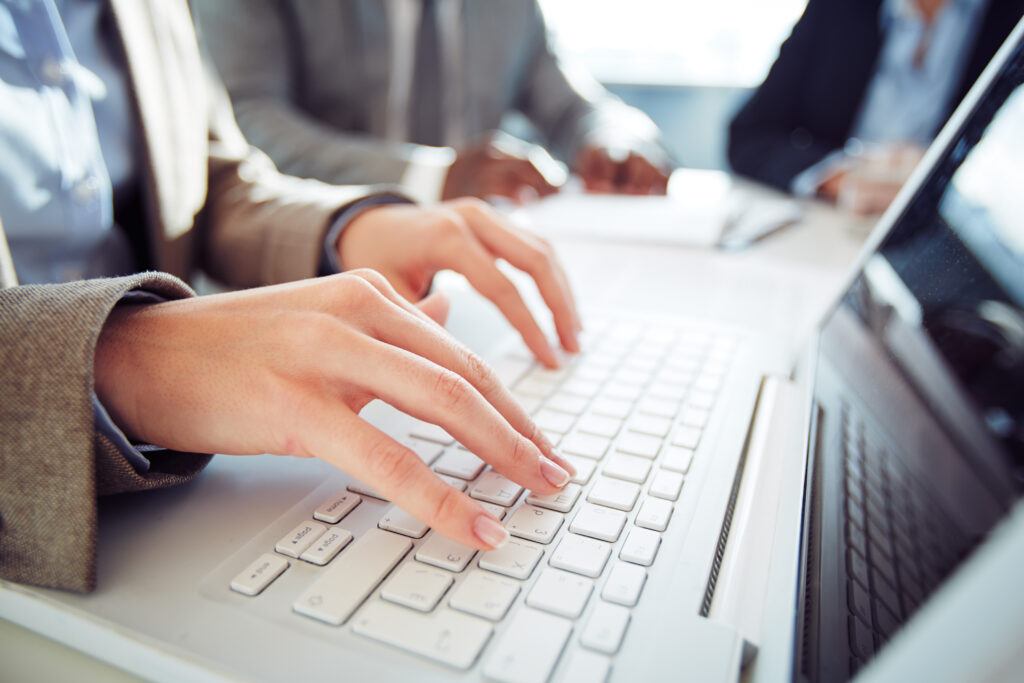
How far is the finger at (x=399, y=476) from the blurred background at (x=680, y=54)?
8.13 ft

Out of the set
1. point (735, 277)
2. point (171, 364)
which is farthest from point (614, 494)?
point (735, 277)

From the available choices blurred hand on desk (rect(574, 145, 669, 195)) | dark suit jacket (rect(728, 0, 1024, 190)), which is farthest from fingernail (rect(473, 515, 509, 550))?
dark suit jacket (rect(728, 0, 1024, 190))

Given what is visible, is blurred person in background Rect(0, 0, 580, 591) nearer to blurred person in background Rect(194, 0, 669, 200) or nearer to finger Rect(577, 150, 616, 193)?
blurred person in background Rect(194, 0, 669, 200)

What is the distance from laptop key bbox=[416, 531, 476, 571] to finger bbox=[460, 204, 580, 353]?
0.25m

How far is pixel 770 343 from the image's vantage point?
1.72 feet

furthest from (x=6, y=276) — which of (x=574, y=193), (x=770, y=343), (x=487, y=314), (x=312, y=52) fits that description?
(x=312, y=52)

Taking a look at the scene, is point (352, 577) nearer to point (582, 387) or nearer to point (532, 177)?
point (582, 387)

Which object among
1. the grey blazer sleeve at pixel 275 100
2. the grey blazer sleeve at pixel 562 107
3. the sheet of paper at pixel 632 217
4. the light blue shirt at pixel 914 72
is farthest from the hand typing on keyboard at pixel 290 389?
the light blue shirt at pixel 914 72

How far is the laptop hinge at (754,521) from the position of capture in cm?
24

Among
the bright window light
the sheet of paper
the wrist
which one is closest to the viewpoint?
the wrist

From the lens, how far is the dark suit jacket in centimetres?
149

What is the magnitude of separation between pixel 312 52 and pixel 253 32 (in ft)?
0.48

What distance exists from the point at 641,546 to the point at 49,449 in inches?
10.5

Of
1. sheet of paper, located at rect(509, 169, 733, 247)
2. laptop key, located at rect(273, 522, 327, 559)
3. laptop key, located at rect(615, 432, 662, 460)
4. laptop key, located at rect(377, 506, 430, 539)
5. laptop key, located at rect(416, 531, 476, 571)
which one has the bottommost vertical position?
laptop key, located at rect(273, 522, 327, 559)
